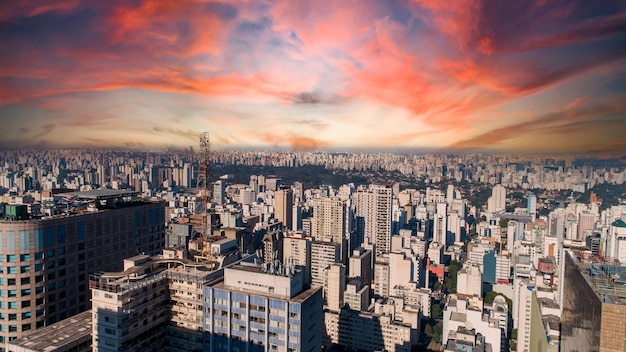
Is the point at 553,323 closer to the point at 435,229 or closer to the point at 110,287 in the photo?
the point at 110,287

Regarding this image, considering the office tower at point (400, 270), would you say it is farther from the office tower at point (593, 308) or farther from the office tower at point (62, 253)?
the office tower at point (62, 253)

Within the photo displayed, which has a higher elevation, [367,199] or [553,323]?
[367,199]

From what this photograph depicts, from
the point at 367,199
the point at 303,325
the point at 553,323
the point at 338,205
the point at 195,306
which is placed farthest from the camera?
the point at 367,199

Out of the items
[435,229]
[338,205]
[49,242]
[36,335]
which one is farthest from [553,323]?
[435,229]

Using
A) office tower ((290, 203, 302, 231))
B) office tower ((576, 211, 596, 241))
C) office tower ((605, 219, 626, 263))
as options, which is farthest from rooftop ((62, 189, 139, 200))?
office tower ((576, 211, 596, 241))

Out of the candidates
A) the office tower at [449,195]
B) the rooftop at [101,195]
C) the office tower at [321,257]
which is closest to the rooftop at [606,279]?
the rooftop at [101,195]
